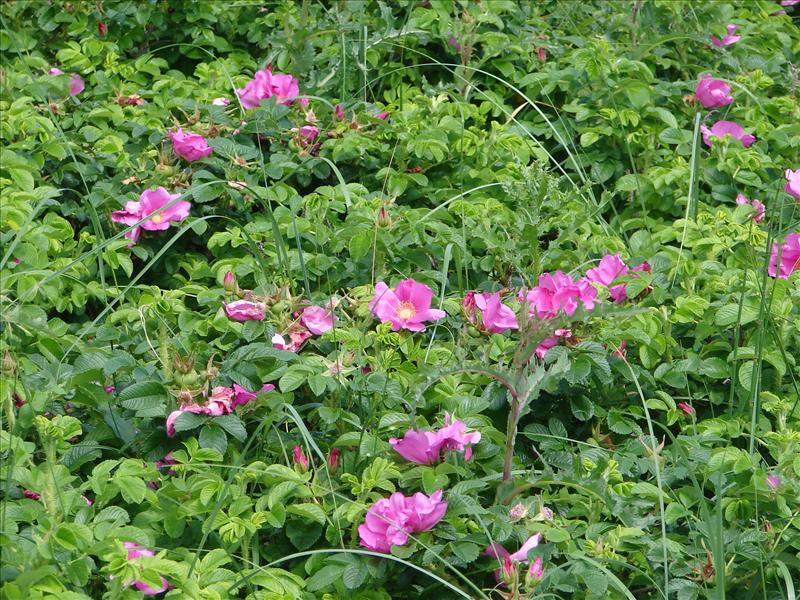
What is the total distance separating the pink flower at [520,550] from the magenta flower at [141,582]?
1.69 ft

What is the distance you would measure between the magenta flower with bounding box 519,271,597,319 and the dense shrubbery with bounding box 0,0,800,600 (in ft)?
0.04

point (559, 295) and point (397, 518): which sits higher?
point (559, 295)

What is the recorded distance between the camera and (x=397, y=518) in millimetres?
1830

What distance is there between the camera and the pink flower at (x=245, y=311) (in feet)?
7.18

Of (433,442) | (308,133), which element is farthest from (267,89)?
(433,442)

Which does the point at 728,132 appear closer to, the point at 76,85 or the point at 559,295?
the point at 559,295

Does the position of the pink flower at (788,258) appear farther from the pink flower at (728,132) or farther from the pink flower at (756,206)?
the pink flower at (728,132)

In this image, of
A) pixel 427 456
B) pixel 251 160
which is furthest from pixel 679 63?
pixel 427 456

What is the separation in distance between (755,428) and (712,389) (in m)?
0.21

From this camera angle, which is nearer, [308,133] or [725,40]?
[308,133]

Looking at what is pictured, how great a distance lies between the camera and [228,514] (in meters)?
1.86

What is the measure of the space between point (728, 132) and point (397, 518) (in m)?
1.73

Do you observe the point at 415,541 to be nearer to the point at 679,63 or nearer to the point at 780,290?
the point at 780,290

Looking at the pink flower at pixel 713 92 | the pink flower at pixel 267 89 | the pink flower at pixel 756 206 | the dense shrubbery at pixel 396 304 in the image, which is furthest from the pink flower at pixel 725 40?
the pink flower at pixel 267 89
